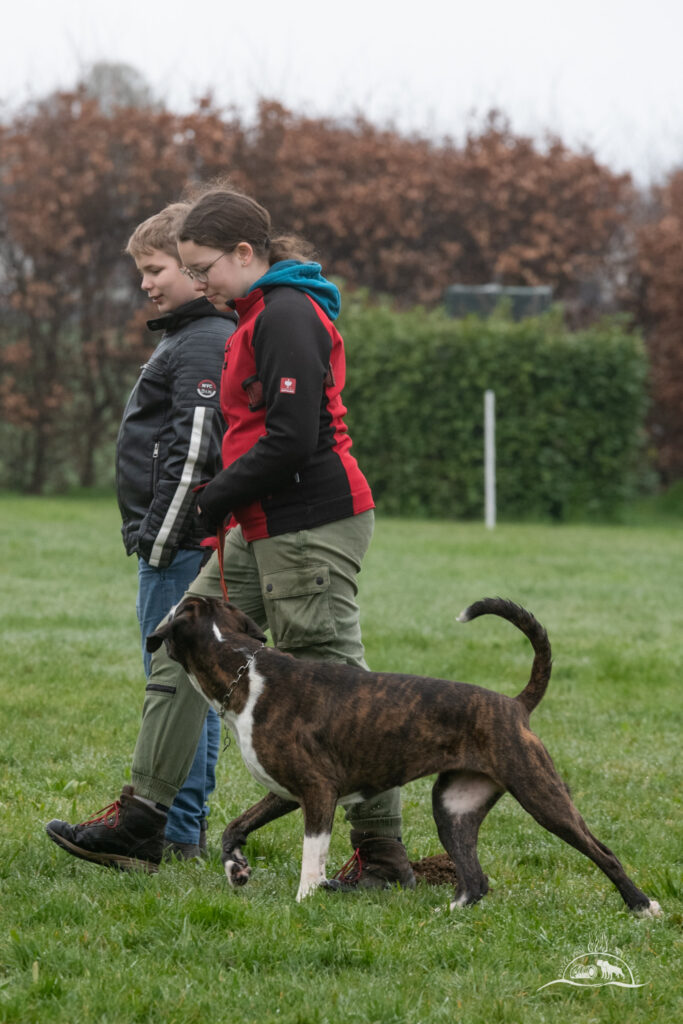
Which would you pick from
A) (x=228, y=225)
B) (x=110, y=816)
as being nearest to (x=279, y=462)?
(x=228, y=225)

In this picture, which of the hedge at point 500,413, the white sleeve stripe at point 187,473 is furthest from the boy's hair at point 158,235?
the hedge at point 500,413

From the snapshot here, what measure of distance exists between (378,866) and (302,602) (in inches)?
38.5

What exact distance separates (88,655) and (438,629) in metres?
2.69

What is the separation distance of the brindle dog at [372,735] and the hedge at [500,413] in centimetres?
1498

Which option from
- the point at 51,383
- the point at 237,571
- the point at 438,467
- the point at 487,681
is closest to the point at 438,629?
→ the point at 487,681

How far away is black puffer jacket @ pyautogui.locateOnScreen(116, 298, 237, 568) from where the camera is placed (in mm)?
4238

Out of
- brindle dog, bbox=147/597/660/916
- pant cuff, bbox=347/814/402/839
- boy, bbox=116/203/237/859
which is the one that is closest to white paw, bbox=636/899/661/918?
brindle dog, bbox=147/597/660/916

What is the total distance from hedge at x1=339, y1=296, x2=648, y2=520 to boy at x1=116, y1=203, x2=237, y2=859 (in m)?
14.4

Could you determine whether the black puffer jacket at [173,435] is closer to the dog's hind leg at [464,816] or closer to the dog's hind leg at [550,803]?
the dog's hind leg at [464,816]

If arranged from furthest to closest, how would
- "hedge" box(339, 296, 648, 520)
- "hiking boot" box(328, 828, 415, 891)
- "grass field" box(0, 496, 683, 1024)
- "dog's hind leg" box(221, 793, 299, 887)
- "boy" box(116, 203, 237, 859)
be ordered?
"hedge" box(339, 296, 648, 520) → "boy" box(116, 203, 237, 859) → "hiking boot" box(328, 828, 415, 891) → "dog's hind leg" box(221, 793, 299, 887) → "grass field" box(0, 496, 683, 1024)

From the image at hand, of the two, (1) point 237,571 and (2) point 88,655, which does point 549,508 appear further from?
(1) point 237,571

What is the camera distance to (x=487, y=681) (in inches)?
304

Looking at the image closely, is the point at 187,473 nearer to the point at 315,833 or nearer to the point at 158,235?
the point at 158,235

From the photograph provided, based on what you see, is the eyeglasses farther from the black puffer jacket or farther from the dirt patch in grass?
the dirt patch in grass
